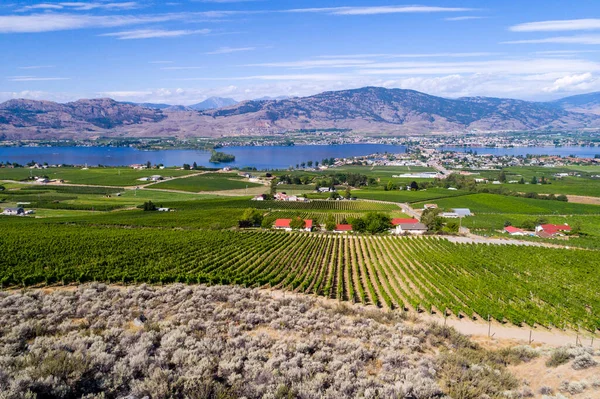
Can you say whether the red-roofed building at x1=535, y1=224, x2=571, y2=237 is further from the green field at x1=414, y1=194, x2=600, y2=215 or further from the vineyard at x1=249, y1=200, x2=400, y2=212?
the vineyard at x1=249, y1=200, x2=400, y2=212

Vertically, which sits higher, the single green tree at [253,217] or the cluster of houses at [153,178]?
the cluster of houses at [153,178]

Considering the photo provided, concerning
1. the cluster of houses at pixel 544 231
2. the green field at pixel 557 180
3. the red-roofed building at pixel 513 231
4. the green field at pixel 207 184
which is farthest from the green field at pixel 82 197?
the green field at pixel 557 180

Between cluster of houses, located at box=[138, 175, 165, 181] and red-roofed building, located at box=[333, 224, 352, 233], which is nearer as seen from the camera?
red-roofed building, located at box=[333, 224, 352, 233]

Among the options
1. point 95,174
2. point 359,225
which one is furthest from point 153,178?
point 359,225

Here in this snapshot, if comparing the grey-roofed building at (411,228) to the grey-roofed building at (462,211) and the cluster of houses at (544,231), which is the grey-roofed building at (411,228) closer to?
the cluster of houses at (544,231)

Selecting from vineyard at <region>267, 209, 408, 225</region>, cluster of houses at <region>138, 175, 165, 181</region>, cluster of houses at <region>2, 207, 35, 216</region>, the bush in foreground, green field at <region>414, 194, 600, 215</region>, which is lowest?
green field at <region>414, 194, 600, 215</region>

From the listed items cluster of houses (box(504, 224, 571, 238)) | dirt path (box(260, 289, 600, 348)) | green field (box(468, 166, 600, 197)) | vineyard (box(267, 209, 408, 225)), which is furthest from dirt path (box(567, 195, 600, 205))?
dirt path (box(260, 289, 600, 348))
